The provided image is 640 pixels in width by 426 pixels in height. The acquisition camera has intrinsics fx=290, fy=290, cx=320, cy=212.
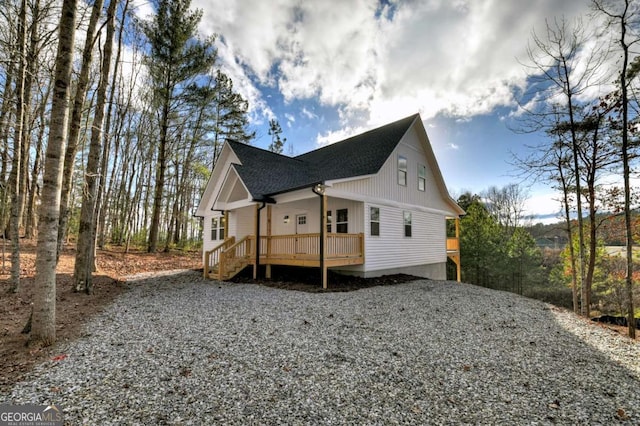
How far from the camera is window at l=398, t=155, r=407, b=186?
514 inches

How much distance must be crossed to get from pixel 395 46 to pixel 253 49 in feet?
22.2

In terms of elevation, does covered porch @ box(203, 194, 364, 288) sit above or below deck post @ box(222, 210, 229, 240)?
below

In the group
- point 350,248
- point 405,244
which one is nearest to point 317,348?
point 350,248

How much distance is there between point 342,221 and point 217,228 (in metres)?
6.98

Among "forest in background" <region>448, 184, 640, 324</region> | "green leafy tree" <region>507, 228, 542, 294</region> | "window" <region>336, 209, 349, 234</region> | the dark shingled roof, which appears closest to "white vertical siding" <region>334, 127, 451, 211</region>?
the dark shingled roof

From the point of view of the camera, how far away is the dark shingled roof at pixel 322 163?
11666 mm

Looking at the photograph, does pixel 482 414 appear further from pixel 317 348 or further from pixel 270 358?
pixel 270 358

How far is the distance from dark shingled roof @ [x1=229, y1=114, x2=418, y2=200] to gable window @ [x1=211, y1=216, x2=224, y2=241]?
3.60 meters

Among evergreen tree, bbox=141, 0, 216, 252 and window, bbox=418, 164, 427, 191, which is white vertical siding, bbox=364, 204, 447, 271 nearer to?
window, bbox=418, 164, 427, 191

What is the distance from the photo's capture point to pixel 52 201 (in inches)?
162

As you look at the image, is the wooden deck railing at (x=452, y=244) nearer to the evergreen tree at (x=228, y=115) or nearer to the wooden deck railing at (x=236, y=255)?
the wooden deck railing at (x=236, y=255)

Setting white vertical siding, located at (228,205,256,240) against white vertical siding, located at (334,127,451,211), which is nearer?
white vertical siding, located at (334,127,451,211)

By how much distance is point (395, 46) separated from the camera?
1098 centimetres

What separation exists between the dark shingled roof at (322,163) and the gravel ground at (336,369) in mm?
6118
